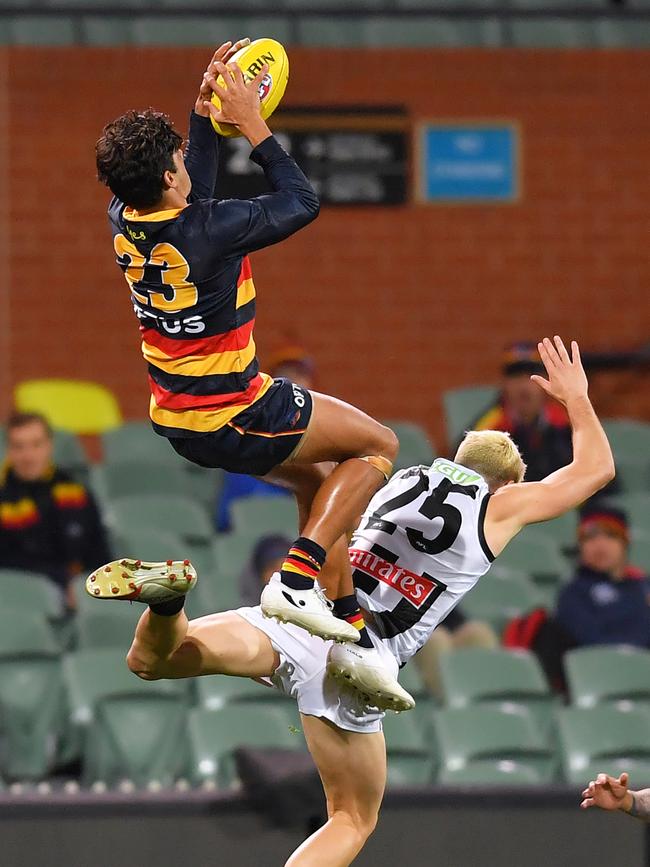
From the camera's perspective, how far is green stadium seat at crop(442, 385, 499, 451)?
1049cm

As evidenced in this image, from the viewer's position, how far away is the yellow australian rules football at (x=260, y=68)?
4.93 m

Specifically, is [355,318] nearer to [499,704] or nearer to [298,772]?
[499,704]

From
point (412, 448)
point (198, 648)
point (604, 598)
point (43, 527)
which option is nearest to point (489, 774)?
point (604, 598)

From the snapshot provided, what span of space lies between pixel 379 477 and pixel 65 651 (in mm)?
3240

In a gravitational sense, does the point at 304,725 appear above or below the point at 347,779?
above

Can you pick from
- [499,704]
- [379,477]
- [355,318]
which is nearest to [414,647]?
[379,477]

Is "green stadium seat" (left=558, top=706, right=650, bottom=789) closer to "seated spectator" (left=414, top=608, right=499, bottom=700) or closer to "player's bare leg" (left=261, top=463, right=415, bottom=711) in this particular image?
"seated spectator" (left=414, top=608, right=499, bottom=700)

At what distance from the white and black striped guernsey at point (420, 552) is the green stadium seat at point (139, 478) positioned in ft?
13.3

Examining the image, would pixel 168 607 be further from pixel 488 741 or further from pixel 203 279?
pixel 488 741

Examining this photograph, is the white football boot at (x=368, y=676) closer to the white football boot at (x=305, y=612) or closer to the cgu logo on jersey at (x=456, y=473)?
the white football boot at (x=305, y=612)

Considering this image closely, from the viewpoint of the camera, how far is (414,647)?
560 centimetres

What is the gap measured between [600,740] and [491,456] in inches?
88.1

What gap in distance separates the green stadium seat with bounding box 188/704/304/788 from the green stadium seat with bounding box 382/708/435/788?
37 cm

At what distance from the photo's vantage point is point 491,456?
18.4 feet
